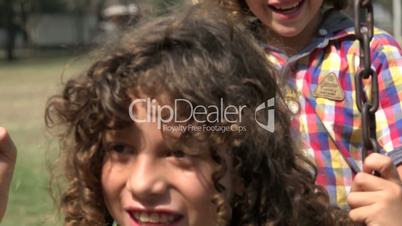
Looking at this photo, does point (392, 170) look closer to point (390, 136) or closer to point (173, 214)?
point (173, 214)

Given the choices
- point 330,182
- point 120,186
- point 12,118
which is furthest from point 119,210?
Result: point 12,118

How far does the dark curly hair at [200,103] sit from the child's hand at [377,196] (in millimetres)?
222

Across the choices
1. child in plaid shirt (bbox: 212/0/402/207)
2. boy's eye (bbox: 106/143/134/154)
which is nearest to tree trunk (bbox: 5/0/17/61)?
child in plaid shirt (bbox: 212/0/402/207)

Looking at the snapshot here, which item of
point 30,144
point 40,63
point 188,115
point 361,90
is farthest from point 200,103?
point 40,63

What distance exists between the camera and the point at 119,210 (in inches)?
73.7

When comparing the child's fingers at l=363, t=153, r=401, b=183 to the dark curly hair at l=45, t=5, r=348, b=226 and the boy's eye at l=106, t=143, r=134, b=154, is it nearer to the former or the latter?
the dark curly hair at l=45, t=5, r=348, b=226

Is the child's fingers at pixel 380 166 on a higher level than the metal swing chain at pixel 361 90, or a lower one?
lower

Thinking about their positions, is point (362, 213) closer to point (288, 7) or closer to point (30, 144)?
point (288, 7)

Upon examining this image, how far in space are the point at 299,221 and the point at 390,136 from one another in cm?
60

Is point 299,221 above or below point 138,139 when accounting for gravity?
below

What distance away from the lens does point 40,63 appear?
103ft

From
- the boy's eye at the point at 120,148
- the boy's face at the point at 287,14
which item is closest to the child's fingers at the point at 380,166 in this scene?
the boy's eye at the point at 120,148

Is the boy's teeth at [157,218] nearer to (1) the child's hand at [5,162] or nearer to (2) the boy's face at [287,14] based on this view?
(1) the child's hand at [5,162]

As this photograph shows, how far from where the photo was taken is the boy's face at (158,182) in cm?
178
